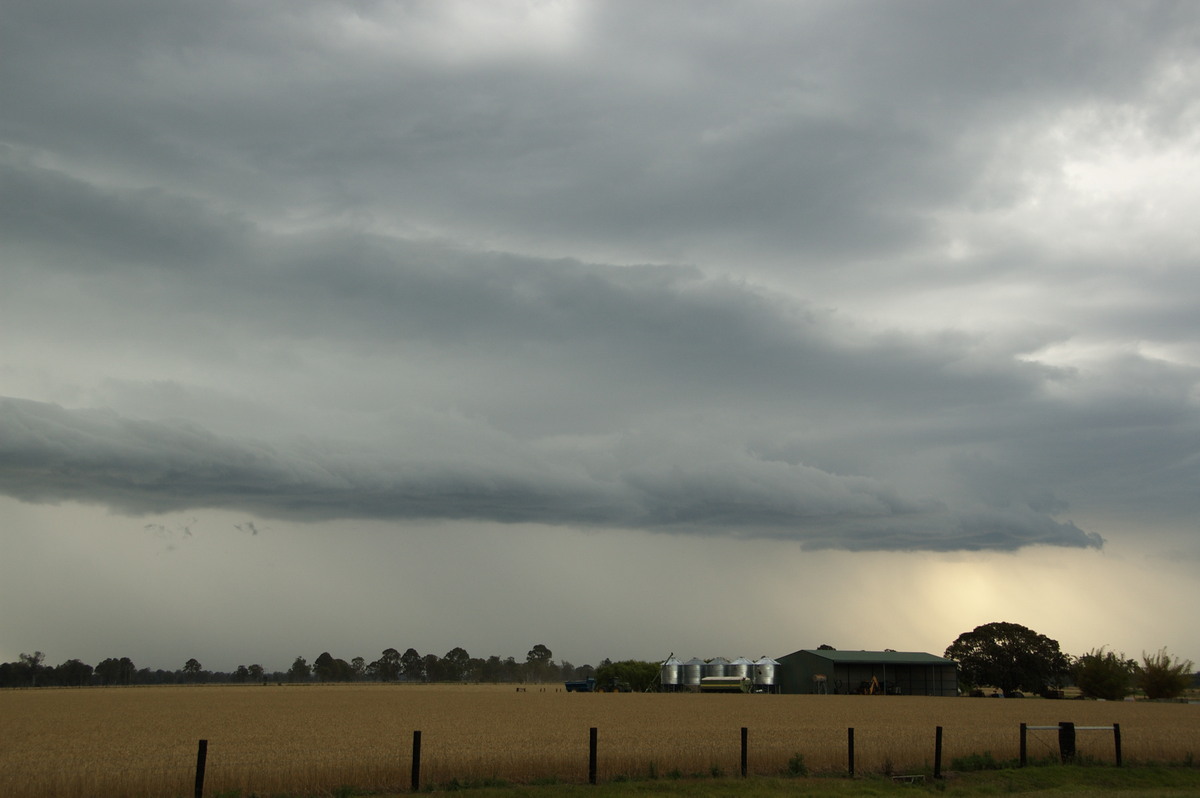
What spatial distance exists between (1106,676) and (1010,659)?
81.5 feet

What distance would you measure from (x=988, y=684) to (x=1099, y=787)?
12914cm

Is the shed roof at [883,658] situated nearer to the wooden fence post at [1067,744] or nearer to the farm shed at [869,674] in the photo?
the farm shed at [869,674]

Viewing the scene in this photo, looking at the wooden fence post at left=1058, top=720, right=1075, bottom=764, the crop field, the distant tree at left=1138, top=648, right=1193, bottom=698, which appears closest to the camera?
the crop field

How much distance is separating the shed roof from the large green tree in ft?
63.5

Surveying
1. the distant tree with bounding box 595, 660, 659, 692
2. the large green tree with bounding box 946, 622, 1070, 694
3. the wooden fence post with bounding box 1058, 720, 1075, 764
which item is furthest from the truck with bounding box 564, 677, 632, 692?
the wooden fence post with bounding box 1058, 720, 1075, 764

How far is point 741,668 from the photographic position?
459 ft

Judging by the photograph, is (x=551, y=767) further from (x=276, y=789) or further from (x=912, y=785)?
(x=912, y=785)

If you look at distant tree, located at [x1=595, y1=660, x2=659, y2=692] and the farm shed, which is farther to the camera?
distant tree, located at [x1=595, y1=660, x2=659, y2=692]

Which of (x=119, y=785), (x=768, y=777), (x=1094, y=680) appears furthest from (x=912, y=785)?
(x=1094, y=680)

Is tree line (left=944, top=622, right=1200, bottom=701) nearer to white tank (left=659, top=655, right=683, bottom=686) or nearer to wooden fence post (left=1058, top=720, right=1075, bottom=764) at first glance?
white tank (left=659, top=655, right=683, bottom=686)

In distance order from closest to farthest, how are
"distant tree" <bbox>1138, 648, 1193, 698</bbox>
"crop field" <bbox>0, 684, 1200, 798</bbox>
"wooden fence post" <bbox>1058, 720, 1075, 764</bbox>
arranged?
"crop field" <bbox>0, 684, 1200, 798</bbox> → "wooden fence post" <bbox>1058, 720, 1075, 764</bbox> → "distant tree" <bbox>1138, 648, 1193, 698</bbox>

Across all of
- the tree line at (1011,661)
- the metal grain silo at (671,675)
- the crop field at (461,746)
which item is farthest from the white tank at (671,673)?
the crop field at (461,746)

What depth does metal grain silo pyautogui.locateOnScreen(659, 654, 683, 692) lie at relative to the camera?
482 ft

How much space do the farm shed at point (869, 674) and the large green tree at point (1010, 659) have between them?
72.0ft
